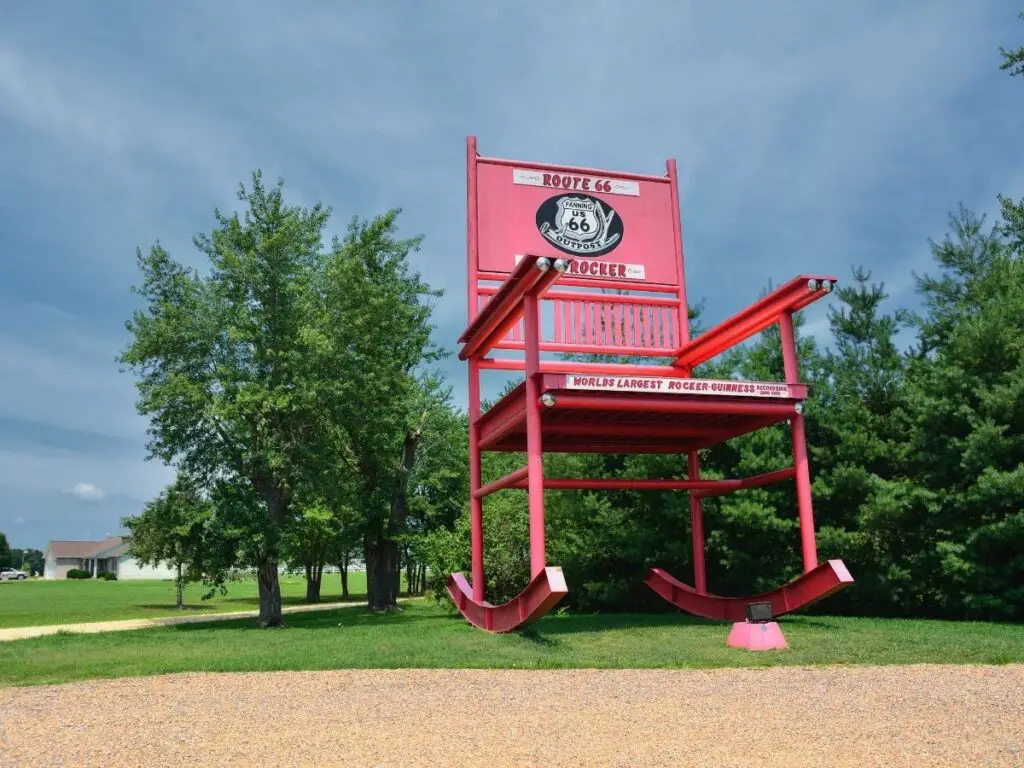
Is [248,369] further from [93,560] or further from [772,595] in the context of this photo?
[93,560]

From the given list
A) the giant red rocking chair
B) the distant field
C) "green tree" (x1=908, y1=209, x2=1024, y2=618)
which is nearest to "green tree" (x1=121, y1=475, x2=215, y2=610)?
the distant field

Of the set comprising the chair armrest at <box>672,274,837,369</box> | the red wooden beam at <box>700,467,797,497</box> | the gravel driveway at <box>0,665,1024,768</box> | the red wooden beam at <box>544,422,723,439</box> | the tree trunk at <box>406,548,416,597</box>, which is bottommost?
the tree trunk at <box>406,548,416,597</box>

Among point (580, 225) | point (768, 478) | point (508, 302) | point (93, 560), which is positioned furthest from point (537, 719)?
point (93, 560)

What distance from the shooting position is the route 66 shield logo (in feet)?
30.6

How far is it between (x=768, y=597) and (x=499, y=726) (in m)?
4.74

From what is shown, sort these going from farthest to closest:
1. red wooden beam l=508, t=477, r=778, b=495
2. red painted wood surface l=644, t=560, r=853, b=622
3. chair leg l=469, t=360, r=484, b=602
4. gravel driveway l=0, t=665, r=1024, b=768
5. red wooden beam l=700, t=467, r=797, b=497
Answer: chair leg l=469, t=360, r=484, b=602, red wooden beam l=508, t=477, r=778, b=495, red wooden beam l=700, t=467, r=797, b=497, red painted wood surface l=644, t=560, r=853, b=622, gravel driveway l=0, t=665, r=1024, b=768

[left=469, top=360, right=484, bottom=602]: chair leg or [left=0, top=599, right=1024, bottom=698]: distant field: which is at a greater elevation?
[left=469, top=360, right=484, bottom=602]: chair leg

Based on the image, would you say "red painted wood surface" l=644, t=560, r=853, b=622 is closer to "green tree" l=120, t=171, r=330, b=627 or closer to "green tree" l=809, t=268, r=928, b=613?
"green tree" l=809, t=268, r=928, b=613

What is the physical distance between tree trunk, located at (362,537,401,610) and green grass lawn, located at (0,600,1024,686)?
6.61 meters

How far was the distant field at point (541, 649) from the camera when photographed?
18.9ft

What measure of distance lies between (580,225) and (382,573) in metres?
9.27

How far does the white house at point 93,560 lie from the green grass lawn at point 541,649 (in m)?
62.0

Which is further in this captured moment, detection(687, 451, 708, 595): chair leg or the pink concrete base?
detection(687, 451, 708, 595): chair leg

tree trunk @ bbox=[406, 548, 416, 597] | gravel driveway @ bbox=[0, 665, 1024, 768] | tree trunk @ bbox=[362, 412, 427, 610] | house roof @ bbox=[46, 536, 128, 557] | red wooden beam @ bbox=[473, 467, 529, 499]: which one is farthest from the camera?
house roof @ bbox=[46, 536, 128, 557]
